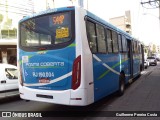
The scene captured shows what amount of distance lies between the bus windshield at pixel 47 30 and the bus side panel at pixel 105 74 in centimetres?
117

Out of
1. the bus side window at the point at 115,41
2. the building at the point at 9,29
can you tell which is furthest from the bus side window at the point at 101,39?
the building at the point at 9,29

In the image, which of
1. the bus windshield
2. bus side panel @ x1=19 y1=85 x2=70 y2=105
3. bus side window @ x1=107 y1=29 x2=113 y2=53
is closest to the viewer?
bus side panel @ x1=19 y1=85 x2=70 y2=105

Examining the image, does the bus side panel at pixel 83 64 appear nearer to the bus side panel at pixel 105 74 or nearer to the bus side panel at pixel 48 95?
the bus side panel at pixel 48 95

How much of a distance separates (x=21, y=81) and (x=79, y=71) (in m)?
2.06

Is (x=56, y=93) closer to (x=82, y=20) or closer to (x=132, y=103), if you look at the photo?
(x=82, y=20)

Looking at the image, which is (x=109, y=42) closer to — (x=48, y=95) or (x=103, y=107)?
(x=103, y=107)

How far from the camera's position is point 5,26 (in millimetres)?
26328

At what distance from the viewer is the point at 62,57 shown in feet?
21.2

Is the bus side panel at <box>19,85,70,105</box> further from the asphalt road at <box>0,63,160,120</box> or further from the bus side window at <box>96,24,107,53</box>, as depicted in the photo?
the bus side window at <box>96,24,107,53</box>

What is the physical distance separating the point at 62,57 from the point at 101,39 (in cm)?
188

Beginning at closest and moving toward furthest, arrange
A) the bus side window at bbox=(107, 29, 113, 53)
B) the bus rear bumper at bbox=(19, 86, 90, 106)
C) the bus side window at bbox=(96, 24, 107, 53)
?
the bus rear bumper at bbox=(19, 86, 90, 106) → the bus side window at bbox=(96, 24, 107, 53) → the bus side window at bbox=(107, 29, 113, 53)

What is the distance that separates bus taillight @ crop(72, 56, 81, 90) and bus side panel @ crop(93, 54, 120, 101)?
32.8 inches

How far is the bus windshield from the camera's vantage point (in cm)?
654

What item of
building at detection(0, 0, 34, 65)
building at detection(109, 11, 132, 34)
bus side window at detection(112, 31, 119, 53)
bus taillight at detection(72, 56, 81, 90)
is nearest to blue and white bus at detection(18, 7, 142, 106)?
bus taillight at detection(72, 56, 81, 90)
